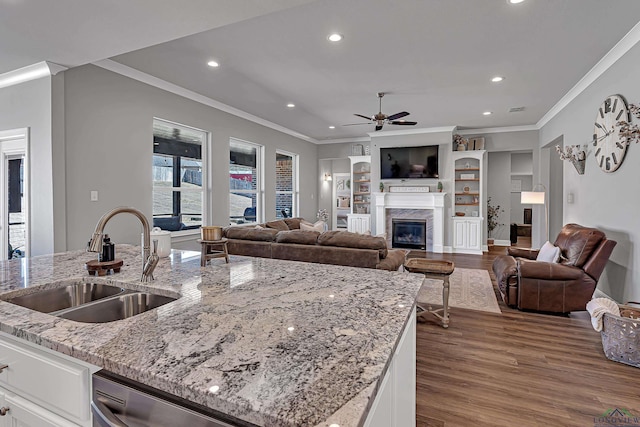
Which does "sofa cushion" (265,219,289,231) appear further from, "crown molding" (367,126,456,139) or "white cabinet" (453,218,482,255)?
"white cabinet" (453,218,482,255)

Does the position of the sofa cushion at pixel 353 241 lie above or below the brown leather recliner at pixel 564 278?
above

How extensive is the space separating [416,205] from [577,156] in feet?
11.5

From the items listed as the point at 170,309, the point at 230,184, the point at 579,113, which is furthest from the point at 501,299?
the point at 230,184

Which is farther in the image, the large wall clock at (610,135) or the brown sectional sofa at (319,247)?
the large wall clock at (610,135)

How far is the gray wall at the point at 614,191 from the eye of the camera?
10.8ft

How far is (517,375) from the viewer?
2340mm

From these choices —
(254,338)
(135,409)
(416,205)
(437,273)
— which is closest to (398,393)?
(254,338)

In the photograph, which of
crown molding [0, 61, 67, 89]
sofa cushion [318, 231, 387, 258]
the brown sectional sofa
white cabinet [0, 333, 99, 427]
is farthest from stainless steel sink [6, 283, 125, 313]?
crown molding [0, 61, 67, 89]

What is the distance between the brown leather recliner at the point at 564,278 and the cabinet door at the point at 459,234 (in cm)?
392

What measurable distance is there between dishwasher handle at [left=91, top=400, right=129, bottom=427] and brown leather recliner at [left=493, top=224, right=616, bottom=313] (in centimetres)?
382

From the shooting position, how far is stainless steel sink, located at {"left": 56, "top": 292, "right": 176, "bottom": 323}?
1379mm

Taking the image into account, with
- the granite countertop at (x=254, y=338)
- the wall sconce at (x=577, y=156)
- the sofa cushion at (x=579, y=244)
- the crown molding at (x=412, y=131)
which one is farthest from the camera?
the crown molding at (x=412, y=131)

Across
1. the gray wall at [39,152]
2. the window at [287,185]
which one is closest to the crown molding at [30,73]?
the gray wall at [39,152]

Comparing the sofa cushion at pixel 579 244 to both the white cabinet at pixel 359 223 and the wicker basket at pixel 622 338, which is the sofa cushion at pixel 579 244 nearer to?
the wicker basket at pixel 622 338
